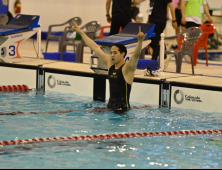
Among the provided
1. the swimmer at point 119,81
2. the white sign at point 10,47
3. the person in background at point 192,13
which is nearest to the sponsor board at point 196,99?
the swimmer at point 119,81

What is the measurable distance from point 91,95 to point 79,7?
450 inches

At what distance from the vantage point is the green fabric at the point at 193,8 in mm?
9844

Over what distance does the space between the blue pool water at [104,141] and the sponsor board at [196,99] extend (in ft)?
0.41

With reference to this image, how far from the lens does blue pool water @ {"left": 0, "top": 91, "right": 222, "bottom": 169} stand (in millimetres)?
4031

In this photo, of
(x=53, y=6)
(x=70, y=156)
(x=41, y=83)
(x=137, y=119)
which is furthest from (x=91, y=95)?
(x=53, y=6)

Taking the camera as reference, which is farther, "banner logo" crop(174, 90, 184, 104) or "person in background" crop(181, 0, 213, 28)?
"person in background" crop(181, 0, 213, 28)

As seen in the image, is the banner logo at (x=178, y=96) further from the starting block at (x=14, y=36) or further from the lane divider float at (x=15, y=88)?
the starting block at (x=14, y=36)

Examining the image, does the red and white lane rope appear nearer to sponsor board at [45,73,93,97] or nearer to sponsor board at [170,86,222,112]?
sponsor board at [170,86,222,112]

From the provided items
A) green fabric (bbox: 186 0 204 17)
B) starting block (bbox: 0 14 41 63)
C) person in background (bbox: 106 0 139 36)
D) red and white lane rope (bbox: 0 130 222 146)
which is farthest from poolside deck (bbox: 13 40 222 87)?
red and white lane rope (bbox: 0 130 222 146)

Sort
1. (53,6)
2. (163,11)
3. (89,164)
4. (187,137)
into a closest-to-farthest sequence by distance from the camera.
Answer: (89,164)
(187,137)
(163,11)
(53,6)

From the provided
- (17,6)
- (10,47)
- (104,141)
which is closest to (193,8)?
(10,47)

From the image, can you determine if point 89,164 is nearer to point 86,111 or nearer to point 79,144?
point 79,144

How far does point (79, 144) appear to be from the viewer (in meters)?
4.56

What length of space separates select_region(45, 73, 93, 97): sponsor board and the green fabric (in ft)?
11.3
